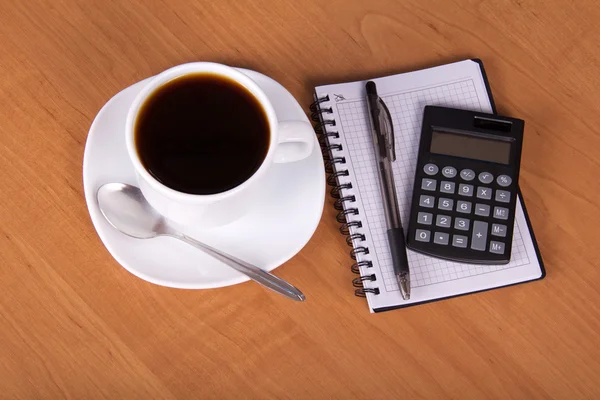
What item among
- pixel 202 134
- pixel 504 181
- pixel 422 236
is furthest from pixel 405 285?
pixel 202 134

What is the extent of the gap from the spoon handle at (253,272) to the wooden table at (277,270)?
0.20 feet

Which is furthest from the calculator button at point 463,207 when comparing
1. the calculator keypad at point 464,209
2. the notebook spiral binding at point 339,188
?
the notebook spiral binding at point 339,188

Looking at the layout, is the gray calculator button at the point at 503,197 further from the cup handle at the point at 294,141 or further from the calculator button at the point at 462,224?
the cup handle at the point at 294,141

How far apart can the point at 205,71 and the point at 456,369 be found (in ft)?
1.35

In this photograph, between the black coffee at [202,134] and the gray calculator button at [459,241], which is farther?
the gray calculator button at [459,241]

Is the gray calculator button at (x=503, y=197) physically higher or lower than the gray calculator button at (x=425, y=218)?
higher

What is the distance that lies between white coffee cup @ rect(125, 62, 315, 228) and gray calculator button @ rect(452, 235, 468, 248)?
0.20 meters

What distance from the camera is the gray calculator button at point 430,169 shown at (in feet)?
2.32

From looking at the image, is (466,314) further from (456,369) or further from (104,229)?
(104,229)

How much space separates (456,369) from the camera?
2.24 ft

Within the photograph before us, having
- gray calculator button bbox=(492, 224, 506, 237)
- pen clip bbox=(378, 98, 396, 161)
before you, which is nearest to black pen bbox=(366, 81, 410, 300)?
pen clip bbox=(378, 98, 396, 161)

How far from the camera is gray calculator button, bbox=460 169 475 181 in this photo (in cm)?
70

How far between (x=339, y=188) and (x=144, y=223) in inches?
8.7

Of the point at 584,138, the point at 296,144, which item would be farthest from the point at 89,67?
the point at 584,138
